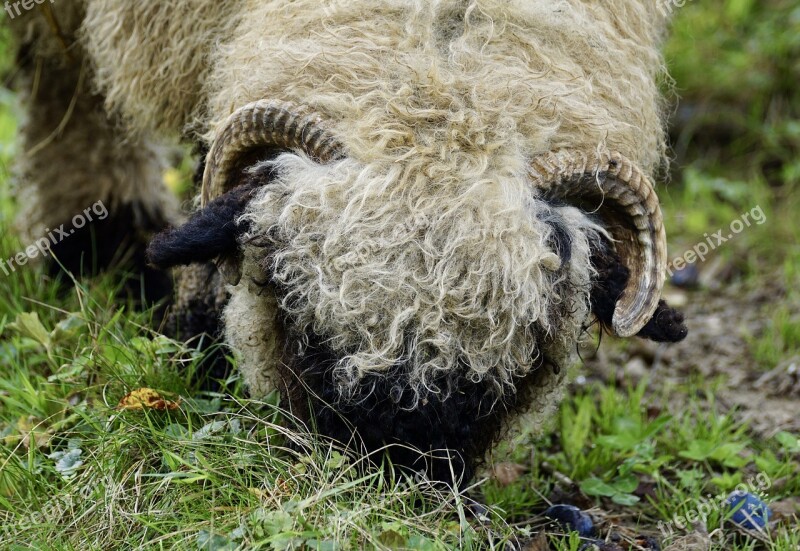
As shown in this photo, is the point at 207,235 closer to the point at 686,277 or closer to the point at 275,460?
the point at 275,460

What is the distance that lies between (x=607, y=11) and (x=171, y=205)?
3133 mm

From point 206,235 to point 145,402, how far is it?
0.70 meters

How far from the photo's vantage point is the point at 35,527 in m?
2.78

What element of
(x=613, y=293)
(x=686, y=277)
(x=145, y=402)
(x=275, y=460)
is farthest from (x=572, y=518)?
(x=686, y=277)

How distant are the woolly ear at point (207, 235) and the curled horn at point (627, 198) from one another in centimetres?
95

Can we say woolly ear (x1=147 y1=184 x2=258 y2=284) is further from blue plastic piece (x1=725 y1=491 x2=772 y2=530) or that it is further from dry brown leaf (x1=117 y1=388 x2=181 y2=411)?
blue plastic piece (x1=725 y1=491 x2=772 y2=530)

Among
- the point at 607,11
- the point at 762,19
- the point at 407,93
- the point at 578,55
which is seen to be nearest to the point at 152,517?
the point at 407,93

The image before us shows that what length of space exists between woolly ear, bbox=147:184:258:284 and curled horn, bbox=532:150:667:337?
0.95m

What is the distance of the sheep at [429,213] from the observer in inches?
107

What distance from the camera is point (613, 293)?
118 inches

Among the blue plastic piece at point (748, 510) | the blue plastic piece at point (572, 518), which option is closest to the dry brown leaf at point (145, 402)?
the blue plastic piece at point (572, 518)

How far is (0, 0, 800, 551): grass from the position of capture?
273 cm

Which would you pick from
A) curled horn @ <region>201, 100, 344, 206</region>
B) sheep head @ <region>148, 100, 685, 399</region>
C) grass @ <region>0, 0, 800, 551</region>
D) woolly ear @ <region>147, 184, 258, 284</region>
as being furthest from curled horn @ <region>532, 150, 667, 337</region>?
woolly ear @ <region>147, 184, 258, 284</region>

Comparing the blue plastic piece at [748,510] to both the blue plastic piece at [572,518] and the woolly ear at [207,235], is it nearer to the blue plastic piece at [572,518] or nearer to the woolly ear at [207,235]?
the blue plastic piece at [572,518]
